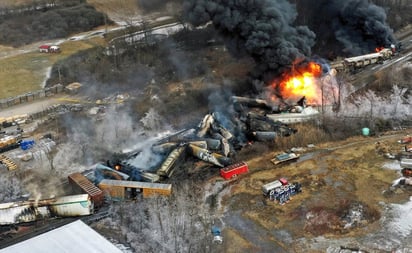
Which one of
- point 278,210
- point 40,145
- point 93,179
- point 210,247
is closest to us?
point 210,247

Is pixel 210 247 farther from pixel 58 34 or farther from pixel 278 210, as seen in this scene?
pixel 58 34

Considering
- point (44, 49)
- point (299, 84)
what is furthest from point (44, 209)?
point (44, 49)

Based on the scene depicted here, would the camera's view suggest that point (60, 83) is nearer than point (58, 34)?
Yes

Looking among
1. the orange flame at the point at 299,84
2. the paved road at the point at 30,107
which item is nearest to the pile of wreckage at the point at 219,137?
the orange flame at the point at 299,84

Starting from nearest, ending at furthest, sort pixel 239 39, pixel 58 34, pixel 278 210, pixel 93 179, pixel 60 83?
pixel 278 210 < pixel 93 179 < pixel 239 39 < pixel 60 83 < pixel 58 34

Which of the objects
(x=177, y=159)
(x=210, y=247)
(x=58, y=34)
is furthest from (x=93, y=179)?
(x=58, y=34)

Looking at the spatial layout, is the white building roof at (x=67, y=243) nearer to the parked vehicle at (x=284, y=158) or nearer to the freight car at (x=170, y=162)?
the freight car at (x=170, y=162)

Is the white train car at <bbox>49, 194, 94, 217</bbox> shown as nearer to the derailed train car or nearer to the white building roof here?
the derailed train car
